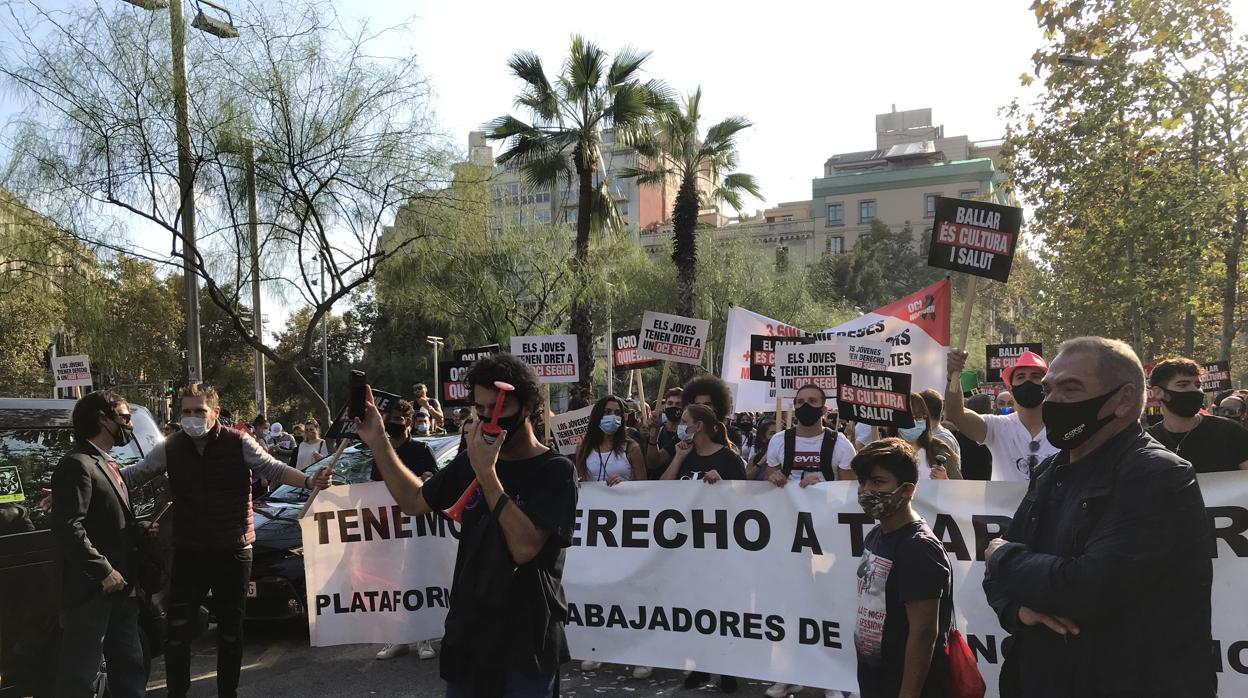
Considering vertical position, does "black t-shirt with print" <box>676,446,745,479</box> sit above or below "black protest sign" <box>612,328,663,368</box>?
below

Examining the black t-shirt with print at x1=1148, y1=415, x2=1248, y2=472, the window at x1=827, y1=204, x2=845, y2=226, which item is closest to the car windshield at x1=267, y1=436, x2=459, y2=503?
the black t-shirt with print at x1=1148, y1=415, x2=1248, y2=472

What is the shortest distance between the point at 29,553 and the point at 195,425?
3.13ft

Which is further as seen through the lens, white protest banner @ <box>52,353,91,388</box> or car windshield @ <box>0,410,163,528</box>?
white protest banner @ <box>52,353,91,388</box>

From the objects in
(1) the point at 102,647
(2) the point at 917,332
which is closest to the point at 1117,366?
(1) the point at 102,647

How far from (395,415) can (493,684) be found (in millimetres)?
3930

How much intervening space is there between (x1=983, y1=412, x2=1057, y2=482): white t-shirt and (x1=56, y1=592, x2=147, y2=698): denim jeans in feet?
16.8

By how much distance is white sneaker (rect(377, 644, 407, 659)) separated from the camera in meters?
6.61

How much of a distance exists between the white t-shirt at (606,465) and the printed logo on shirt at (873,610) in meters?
3.75

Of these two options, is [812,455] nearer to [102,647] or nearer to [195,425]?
[195,425]

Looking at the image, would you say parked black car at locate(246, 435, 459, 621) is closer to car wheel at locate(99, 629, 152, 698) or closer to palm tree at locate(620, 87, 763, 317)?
car wheel at locate(99, 629, 152, 698)

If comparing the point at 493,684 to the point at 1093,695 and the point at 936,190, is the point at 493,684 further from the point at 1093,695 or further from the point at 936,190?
the point at 936,190

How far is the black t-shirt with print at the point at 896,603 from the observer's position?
3.02m

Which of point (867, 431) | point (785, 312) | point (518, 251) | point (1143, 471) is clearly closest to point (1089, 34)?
point (867, 431)

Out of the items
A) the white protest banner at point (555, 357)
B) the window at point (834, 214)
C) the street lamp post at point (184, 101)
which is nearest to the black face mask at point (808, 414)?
the white protest banner at point (555, 357)
